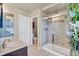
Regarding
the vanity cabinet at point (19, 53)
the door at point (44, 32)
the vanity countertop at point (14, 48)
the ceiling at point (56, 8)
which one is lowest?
the vanity cabinet at point (19, 53)

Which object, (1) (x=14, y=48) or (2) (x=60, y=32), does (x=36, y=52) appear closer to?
(1) (x=14, y=48)

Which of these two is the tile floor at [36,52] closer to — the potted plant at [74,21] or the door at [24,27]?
the door at [24,27]

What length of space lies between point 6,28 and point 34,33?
0.44 metres

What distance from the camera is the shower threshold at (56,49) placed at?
5.67ft

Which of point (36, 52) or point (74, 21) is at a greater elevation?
point (74, 21)

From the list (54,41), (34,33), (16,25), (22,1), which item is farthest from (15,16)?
(54,41)

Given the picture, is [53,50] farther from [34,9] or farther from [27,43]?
[34,9]

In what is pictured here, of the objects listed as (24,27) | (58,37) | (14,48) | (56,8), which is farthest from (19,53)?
(56,8)

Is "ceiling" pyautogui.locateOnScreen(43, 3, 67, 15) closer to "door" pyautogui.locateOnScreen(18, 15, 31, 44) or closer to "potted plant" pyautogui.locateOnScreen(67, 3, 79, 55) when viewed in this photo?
"potted plant" pyautogui.locateOnScreen(67, 3, 79, 55)

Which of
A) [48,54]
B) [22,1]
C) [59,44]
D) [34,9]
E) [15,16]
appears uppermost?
[22,1]

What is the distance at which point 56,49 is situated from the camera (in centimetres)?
177

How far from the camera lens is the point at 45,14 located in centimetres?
181

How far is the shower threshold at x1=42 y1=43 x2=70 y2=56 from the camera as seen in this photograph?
1727 mm

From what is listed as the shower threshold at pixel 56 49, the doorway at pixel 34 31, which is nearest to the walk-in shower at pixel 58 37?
the shower threshold at pixel 56 49
